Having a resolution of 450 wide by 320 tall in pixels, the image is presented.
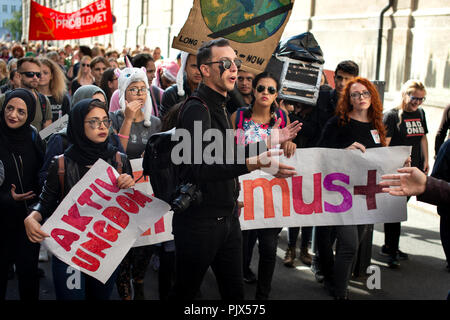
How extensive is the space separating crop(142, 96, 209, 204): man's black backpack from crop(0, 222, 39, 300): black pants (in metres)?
1.19

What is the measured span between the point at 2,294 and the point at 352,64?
13.2 ft

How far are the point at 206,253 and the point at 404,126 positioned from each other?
3.52 metres

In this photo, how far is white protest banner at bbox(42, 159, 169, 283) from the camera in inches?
148

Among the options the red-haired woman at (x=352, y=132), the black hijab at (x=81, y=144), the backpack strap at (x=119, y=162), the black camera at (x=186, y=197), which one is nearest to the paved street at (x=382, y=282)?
the red-haired woman at (x=352, y=132)

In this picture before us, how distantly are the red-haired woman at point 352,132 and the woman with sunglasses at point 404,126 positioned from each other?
966 mm

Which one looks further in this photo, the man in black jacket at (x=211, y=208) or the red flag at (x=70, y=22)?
the red flag at (x=70, y=22)

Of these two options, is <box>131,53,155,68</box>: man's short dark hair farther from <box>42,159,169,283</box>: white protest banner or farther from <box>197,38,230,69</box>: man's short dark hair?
<box>197,38,230,69</box>: man's short dark hair

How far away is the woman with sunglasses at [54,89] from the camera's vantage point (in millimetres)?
6801

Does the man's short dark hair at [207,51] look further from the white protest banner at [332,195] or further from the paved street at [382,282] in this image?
the paved street at [382,282]

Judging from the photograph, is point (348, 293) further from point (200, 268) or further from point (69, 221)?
point (69, 221)

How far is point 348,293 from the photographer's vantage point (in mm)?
5324

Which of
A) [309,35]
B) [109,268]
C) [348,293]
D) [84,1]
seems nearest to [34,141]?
[109,268]

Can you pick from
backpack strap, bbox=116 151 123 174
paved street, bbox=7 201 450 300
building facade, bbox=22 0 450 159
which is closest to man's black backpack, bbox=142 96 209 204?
backpack strap, bbox=116 151 123 174

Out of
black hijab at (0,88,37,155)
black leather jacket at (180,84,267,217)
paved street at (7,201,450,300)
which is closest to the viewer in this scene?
black leather jacket at (180,84,267,217)
